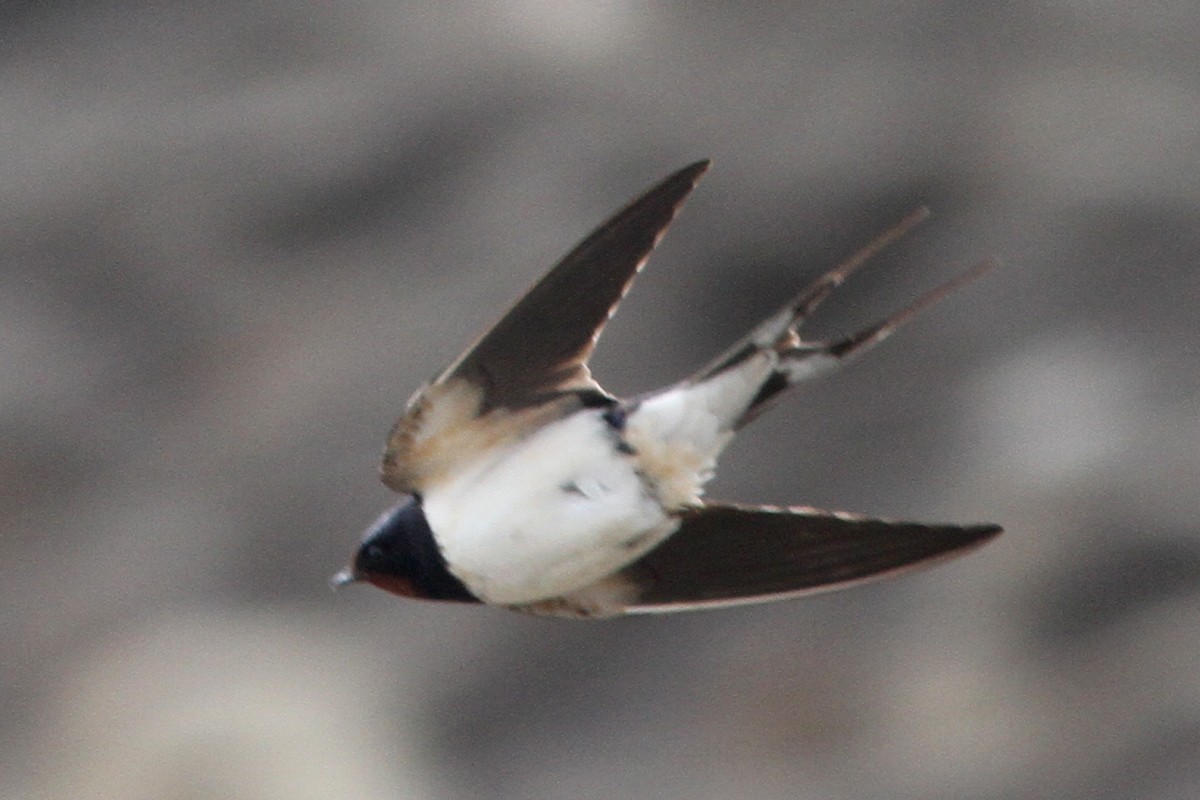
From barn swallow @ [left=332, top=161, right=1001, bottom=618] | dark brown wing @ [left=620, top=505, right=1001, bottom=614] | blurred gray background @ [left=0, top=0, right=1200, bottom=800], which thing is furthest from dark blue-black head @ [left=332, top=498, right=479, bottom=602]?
blurred gray background @ [left=0, top=0, right=1200, bottom=800]

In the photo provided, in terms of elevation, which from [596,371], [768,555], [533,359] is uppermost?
[596,371]

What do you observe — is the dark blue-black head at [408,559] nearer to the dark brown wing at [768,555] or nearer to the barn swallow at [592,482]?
the barn swallow at [592,482]

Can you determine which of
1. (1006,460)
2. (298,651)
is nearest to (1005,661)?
(1006,460)

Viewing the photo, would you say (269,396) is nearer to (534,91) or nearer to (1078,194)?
(534,91)

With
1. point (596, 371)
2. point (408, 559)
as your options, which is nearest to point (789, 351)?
point (408, 559)

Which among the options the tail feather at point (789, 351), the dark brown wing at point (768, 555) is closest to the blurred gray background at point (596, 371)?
the dark brown wing at point (768, 555)

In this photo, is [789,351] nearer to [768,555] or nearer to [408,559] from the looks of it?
[768,555]
